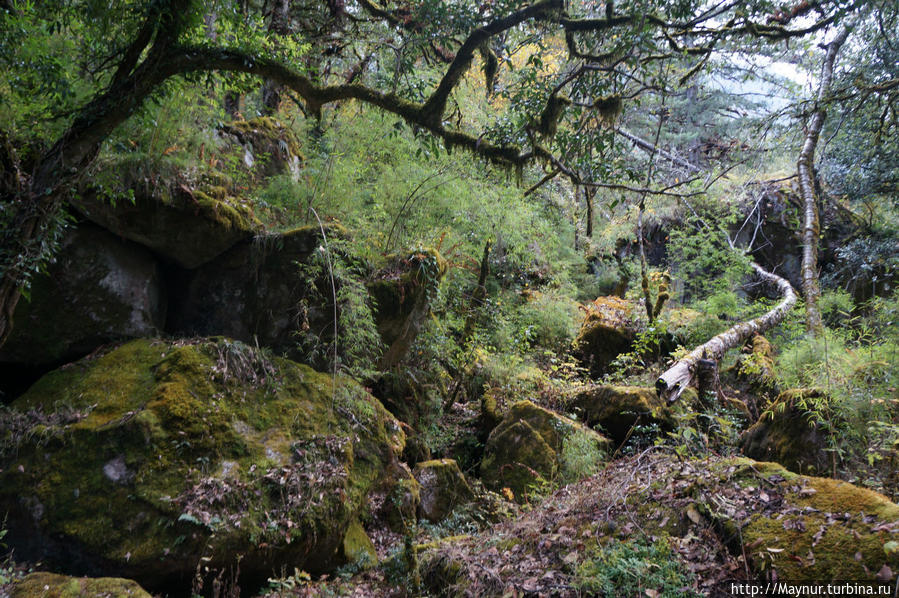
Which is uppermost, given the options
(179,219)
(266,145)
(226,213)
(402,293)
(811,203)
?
(266,145)

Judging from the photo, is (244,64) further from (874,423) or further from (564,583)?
(874,423)

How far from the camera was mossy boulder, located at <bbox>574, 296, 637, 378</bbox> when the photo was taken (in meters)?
9.74

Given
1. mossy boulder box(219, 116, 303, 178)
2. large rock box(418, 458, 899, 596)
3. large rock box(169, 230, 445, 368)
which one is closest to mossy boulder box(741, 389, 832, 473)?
large rock box(418, 458, 899, 596)

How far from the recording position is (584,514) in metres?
3.74

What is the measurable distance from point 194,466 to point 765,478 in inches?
195

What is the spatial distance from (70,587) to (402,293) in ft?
15.5

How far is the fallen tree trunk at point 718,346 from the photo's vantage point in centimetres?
579

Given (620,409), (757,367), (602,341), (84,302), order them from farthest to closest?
(602,341) < (620,409) < (757,367) < (84,302)

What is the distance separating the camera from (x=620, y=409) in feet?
23.2

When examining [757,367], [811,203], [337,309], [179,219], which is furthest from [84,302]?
[811,203]

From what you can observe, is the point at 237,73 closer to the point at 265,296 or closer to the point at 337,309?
the point at 265,296

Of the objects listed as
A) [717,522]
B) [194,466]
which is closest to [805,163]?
[717,522]

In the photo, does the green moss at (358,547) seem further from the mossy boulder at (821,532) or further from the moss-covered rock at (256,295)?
the mossy boulder at (821,532)

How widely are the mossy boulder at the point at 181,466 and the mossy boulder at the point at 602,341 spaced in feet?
19.1
